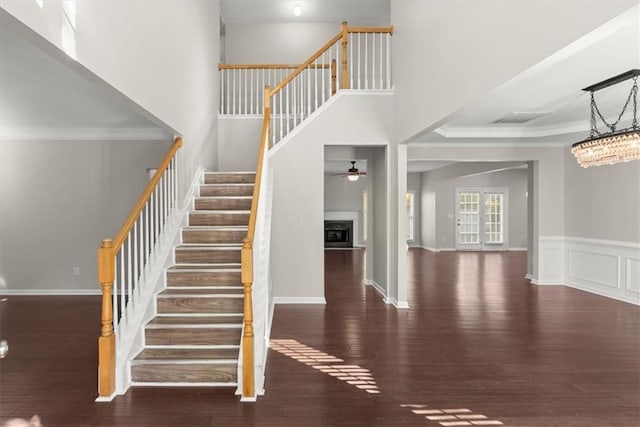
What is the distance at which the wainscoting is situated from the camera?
5.88 metres

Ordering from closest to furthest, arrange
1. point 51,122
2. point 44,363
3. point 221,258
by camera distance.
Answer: point 44,363
point 221,258
point 51,122

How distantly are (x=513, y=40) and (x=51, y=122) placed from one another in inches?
246

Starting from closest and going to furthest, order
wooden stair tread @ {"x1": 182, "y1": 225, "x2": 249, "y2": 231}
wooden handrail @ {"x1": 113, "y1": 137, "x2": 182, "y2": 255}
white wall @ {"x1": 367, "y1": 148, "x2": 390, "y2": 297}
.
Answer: wooden handrail @ {"x1": 113, "y1": 137, "x2": 182, "y2": 255} → wooden stair tread @ {"x1": 182, "y1": 225, "x2": 249, "y2": 231} → white wall @ {"x1": 367, "y1": 148, "x2": 390, "y2": 297}

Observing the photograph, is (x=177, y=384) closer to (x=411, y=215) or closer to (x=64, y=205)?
(x=64, y=205)

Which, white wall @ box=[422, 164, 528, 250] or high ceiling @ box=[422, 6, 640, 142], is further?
white wall @ box=[422, 164, 528, 250]

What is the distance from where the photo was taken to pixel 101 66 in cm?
271

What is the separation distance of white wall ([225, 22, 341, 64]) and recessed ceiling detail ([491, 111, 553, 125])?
14.9ft

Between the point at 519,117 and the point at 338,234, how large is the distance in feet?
31.2

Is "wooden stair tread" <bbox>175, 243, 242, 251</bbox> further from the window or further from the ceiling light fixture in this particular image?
the window

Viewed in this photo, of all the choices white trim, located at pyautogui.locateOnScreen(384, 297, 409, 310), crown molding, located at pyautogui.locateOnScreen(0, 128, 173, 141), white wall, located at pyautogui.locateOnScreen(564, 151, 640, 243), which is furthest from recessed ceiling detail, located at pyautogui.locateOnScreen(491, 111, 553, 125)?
crown molding, located at pyautogui.locateOnScreen(0, 128, 173, 141)

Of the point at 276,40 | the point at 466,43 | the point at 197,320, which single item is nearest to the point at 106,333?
the point at 197,320

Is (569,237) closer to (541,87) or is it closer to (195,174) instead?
(541,87)

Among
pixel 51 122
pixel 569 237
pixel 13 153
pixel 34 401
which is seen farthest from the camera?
pixel 569 237

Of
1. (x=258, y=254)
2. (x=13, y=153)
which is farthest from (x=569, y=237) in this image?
(x=13, y=153)
